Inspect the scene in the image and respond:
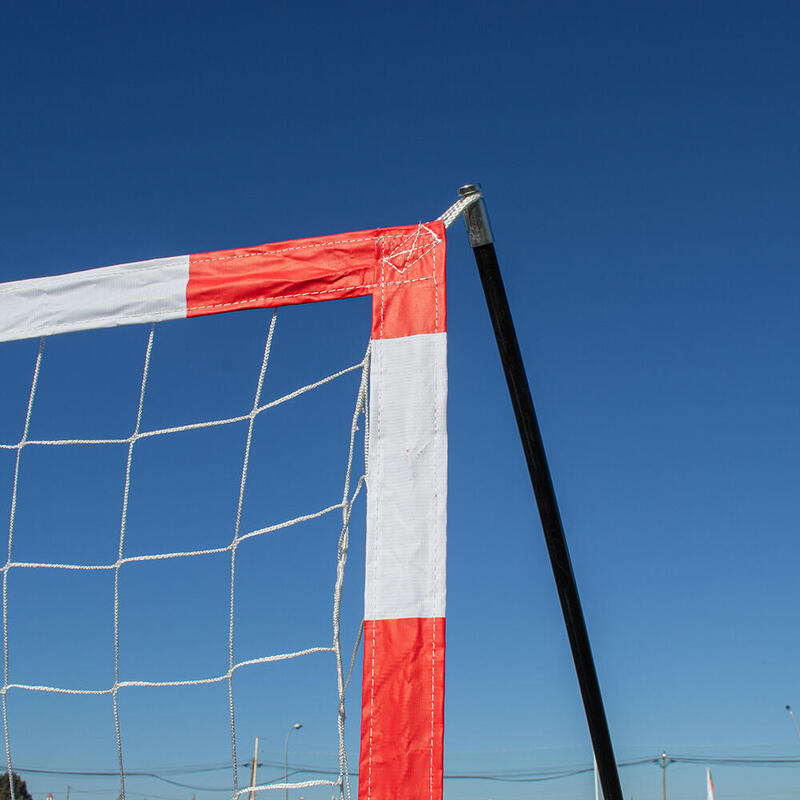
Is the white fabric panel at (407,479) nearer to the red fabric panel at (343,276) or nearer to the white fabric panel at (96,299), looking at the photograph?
the red fabric panel at (343,276)

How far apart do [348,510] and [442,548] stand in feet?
0.91

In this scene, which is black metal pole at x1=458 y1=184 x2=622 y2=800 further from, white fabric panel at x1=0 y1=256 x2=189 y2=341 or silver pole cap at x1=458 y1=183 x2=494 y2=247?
white fabric panel at x1=0 y1=256 x2=189 y2=341

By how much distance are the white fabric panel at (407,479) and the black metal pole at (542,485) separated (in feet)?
0.91

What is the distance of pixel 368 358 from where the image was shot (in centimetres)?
242

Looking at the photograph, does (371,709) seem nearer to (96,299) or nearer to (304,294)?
(304,294)

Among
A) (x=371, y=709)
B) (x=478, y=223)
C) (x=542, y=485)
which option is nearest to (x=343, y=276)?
(x=478, y=223)

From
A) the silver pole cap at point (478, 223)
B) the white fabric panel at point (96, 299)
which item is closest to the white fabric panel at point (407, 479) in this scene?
the silver pole cap at point (478, 223)

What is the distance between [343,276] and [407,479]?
67 centimetres

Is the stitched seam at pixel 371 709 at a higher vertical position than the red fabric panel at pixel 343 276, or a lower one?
lower

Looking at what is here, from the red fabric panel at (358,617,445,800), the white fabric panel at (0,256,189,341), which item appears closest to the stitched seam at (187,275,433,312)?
the white fabric panel at (0,256,189,341)

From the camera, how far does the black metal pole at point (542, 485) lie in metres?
2.35

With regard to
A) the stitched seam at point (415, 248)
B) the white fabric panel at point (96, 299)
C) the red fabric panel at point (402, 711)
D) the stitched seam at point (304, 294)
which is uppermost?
the white fabric panel at point (96, 299)

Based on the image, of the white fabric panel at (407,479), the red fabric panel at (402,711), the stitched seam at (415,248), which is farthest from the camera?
the stitched seam at (415,248)

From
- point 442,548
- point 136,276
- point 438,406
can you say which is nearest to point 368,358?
point 438,406
